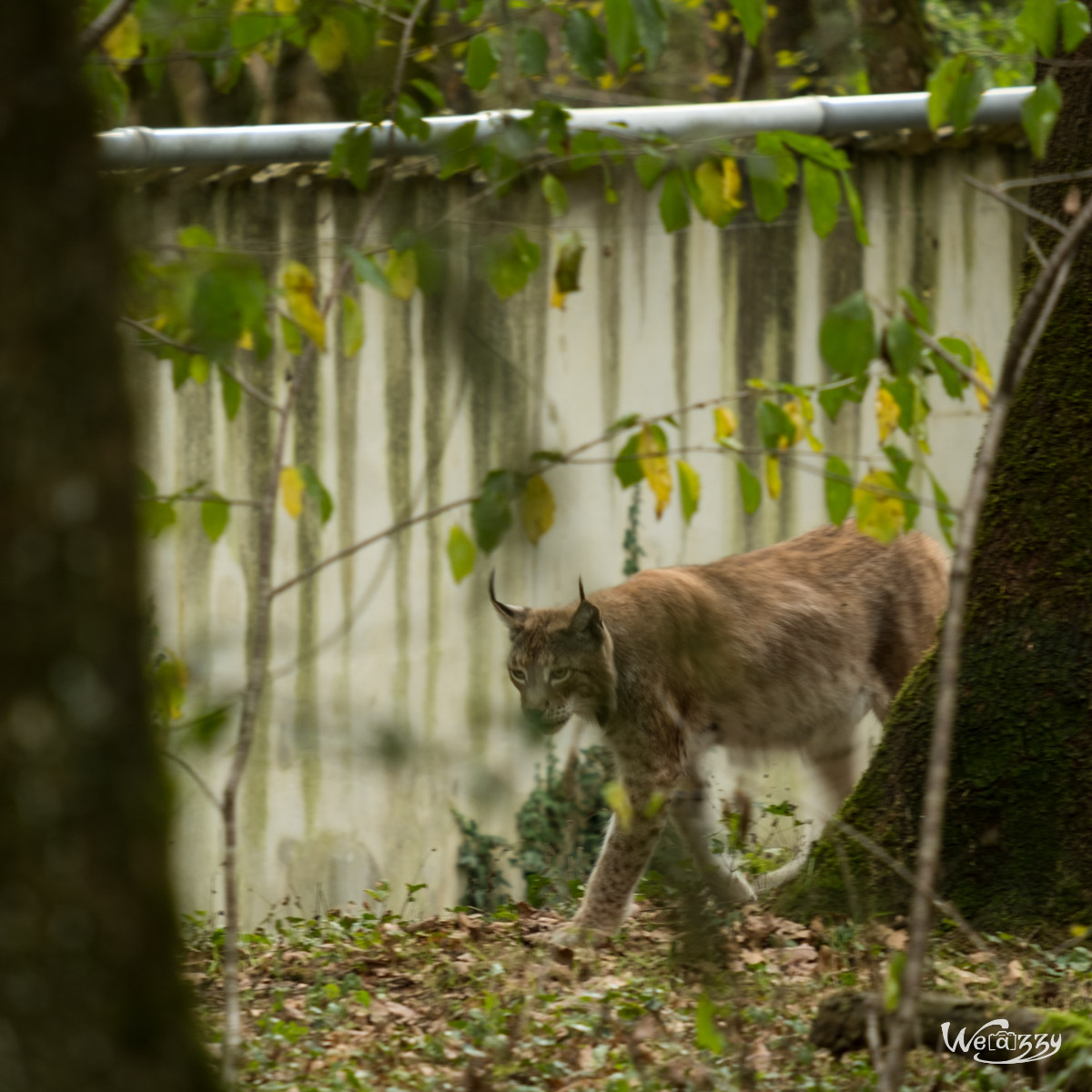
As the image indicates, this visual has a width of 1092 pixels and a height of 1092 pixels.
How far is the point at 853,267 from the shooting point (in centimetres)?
710

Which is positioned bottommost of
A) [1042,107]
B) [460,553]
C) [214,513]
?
[460,553]

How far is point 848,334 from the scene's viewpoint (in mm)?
2516

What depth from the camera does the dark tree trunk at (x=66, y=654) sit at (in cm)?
148

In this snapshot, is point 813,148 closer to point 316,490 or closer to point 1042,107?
point 1042,107

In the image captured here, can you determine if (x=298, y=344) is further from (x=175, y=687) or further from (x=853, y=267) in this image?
(x=853, y=267)

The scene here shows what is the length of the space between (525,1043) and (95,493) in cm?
242

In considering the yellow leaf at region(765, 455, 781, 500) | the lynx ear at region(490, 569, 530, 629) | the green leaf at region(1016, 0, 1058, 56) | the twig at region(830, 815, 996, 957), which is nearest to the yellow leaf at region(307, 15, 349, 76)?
the yellow leaf at region(765, 455, 781, 500)

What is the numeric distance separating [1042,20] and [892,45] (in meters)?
9.29

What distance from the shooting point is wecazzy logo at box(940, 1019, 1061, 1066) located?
306cm

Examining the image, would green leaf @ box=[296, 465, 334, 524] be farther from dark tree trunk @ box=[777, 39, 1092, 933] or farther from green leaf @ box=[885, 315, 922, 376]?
dark tree trunk @ box=[777, 39, 1092, 933]

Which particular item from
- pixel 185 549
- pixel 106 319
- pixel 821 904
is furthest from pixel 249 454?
pixel 106 319

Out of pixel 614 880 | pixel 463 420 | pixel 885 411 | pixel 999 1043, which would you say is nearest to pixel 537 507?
pixel 885 411

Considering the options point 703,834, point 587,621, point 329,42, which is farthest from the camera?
point 587,621

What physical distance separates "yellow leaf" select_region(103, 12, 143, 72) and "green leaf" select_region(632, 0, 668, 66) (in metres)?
1.33
